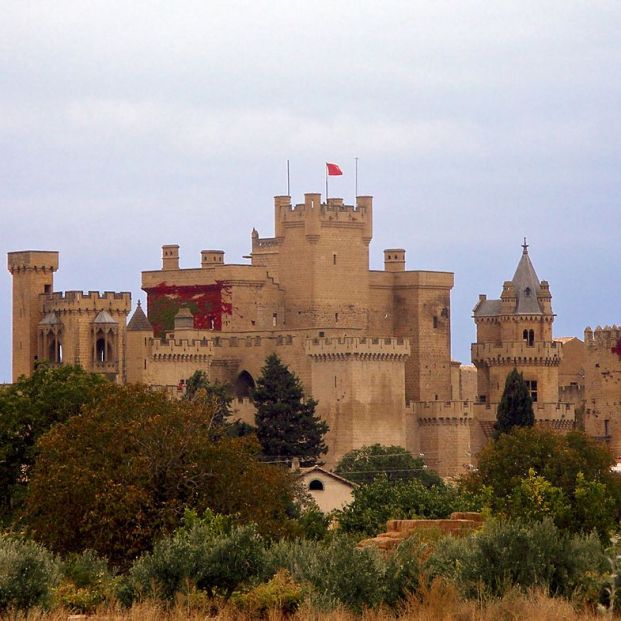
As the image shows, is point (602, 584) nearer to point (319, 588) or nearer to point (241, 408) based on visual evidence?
point (319, 588)

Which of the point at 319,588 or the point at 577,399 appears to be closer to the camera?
the point at 319,588

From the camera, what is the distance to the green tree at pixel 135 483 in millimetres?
48219

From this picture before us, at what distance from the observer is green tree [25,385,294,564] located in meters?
48.2

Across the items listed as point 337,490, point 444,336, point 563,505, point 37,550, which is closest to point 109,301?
point 444,336

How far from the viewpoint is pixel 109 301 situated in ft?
336

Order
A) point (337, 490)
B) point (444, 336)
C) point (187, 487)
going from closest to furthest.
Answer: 1. point (187, 487)
2. point (337, 490)
3. point (444, 336)

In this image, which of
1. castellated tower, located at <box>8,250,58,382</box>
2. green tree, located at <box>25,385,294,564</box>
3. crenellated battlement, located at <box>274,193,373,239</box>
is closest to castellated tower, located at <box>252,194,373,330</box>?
crenellated battlement, located at <box>274,193,373,239</box>

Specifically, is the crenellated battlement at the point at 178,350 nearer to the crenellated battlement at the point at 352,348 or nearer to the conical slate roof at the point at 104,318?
the conical slate roof at the point at 104,318

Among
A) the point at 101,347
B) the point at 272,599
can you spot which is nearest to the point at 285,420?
the point at 101,347

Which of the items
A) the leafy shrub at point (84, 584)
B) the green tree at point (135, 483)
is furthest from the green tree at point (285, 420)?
the leafy shrub at point (84, 584)

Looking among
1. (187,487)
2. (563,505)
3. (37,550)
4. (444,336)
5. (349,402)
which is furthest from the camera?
(444,336)

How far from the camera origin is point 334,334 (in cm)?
10156

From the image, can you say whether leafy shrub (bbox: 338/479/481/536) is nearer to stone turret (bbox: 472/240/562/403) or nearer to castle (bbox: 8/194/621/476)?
castle (bbox: 8/194/621/476)

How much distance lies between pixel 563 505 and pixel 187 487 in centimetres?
897
